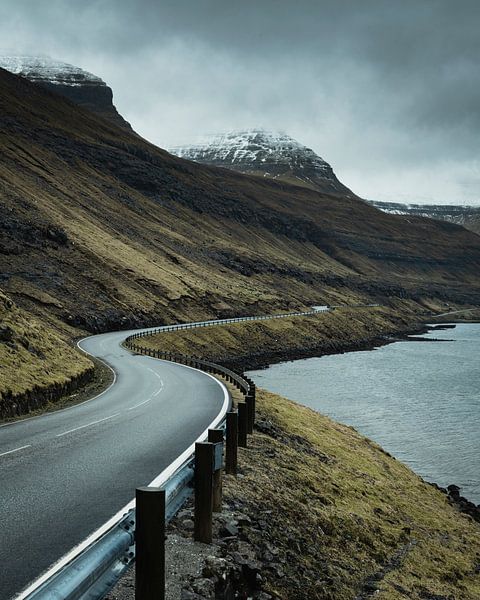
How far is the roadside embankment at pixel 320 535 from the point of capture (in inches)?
298

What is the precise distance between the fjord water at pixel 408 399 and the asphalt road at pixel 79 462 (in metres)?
10.8

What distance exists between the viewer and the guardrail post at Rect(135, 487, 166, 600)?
15.8 ft

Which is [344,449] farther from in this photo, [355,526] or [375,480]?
[355,526]

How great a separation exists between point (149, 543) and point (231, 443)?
626 cm

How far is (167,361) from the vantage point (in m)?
43.1

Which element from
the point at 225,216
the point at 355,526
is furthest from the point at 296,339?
the point at 225,216

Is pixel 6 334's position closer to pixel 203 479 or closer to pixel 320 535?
pixel 320 535

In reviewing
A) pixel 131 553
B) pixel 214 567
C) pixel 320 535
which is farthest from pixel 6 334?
pixel 131 553

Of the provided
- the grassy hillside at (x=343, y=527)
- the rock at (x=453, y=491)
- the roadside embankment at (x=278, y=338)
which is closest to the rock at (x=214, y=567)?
the grassy hillside at (x=343, y=527)

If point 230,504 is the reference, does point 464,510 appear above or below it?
below

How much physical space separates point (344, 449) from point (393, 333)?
10017cm

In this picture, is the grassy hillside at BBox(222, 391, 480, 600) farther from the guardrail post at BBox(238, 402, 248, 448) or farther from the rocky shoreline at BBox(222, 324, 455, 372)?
the rocky shoreline at BBox(222, 324, 455, 372)

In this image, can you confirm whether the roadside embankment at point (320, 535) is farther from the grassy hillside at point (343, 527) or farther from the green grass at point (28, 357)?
the green grass at point (28, 357)

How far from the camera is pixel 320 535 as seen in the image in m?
10.9
